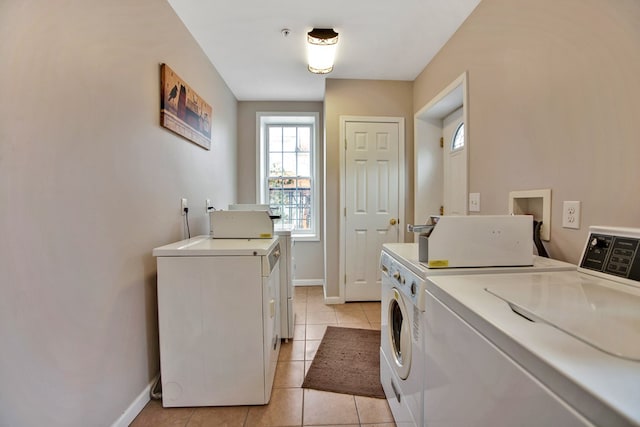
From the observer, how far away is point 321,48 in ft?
7.23

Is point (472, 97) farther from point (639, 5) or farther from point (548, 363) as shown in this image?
point (548, 363)

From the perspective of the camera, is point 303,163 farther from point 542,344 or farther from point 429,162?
point 542,344

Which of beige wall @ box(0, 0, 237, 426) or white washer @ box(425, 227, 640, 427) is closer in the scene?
white washer @ box(425, 227, 640, 427)

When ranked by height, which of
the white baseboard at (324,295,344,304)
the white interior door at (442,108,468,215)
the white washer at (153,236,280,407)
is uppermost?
the white interior door at (442,108,468,215)

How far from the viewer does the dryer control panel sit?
34.7 inches

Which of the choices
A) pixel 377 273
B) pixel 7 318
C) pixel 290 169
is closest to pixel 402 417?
pixel 7 318

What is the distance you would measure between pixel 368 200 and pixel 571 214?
6.29 feet

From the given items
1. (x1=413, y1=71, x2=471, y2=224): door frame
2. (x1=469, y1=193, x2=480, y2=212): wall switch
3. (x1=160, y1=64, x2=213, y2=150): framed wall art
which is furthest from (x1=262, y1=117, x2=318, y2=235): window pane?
(x1=469, y1=193, x2=480, y2=212): wall switch

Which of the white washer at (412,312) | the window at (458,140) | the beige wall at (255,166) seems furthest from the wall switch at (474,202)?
the beige wall at (255,166)

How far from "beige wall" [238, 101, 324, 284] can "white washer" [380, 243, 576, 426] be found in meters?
2.26

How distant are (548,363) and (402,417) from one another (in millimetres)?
1038

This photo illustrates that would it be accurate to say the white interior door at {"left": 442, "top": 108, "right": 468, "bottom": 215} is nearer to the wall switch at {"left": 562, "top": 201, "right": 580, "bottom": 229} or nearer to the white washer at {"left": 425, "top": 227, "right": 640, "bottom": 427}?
the wall switch at {"left": 562, "top": 201, "right": 580, "bottom": 229}

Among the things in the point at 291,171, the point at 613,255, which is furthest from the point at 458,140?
the point at 291,171

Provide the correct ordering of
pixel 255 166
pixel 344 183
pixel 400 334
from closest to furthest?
pixel 400 334, pixel 344 183, pixel 255 166
